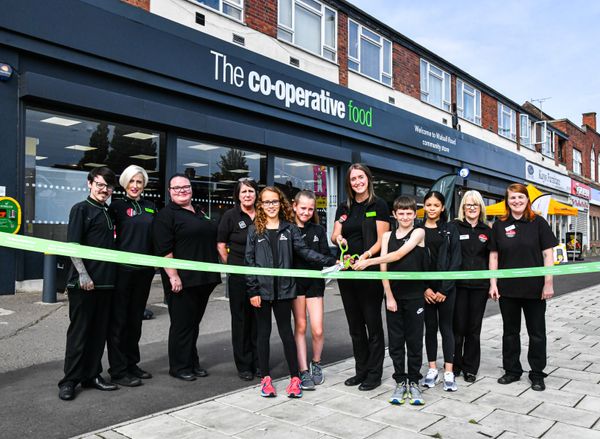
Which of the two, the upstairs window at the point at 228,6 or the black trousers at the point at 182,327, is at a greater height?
the upstairs window at the point at 228,6

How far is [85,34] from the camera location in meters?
9.23

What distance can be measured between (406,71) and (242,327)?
16.4 meters

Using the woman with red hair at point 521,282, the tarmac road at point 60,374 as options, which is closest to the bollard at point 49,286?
the tarmac road at point 60,374

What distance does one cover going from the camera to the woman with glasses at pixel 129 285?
15.0ft

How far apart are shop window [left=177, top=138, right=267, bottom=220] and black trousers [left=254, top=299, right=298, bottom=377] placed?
7.52 metres

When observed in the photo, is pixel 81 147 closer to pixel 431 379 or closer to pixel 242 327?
pixel 242 327

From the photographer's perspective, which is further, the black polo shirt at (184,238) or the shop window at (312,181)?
the shop window at (312,181)

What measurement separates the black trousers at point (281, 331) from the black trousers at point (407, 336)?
2.86 ft

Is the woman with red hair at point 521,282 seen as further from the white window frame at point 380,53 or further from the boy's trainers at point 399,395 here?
the white window frame at point 380,53

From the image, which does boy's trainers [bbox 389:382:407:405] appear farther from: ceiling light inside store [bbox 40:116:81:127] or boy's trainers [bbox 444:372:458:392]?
ceiling light inside store [bbox 40:116:81:127]

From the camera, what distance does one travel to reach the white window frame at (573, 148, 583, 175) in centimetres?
3912

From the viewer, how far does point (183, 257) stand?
15.6 ft

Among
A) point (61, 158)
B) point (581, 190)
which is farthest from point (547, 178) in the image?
point (61, 158)

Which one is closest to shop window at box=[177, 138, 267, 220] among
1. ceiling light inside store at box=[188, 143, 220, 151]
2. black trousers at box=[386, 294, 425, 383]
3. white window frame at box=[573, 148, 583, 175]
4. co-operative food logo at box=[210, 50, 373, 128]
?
ceiling light inside store at box=[188, 143, 220, 151]
